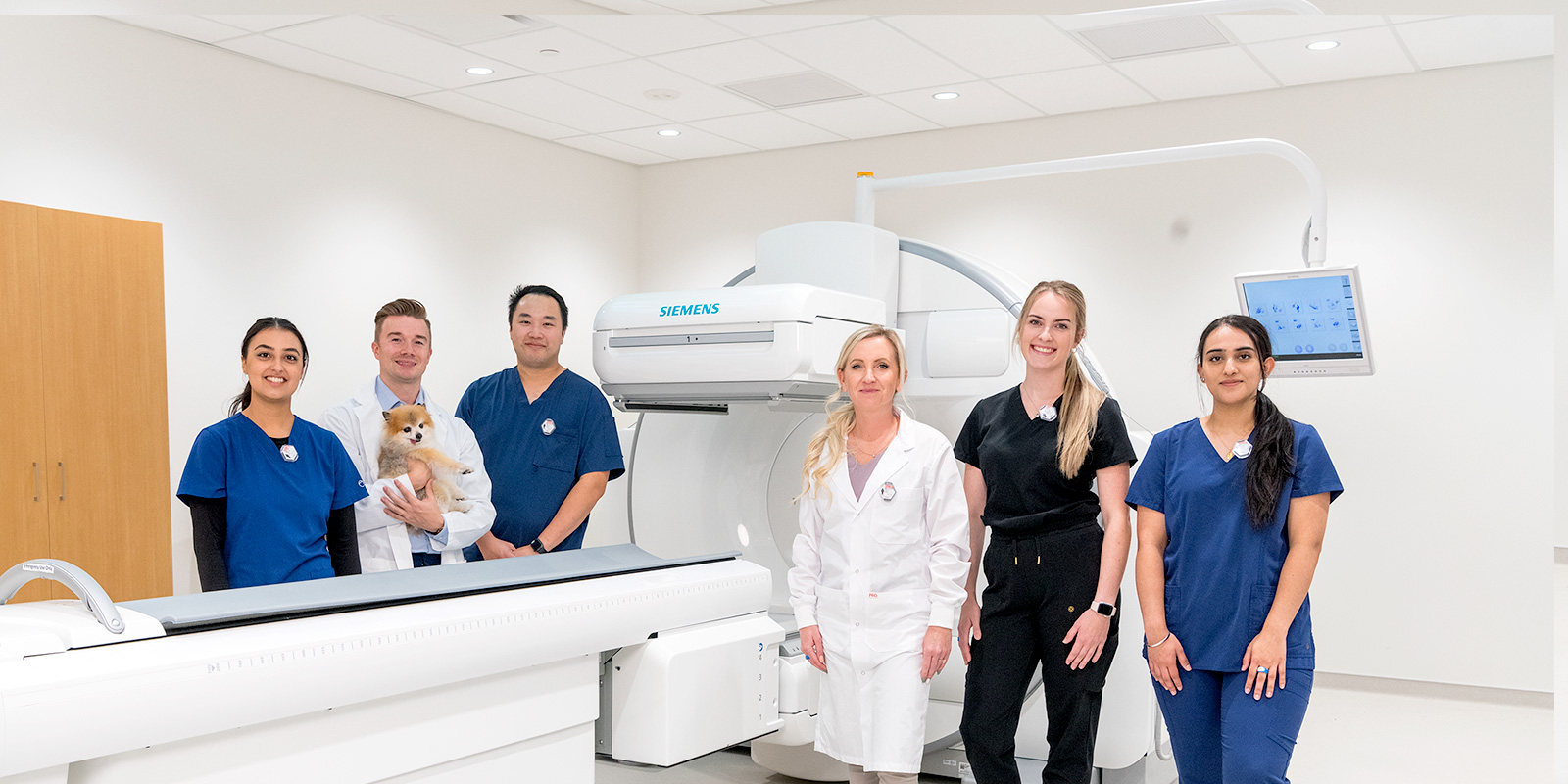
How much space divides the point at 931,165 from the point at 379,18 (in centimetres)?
240

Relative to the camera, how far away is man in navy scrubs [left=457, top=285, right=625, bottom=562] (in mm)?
2598

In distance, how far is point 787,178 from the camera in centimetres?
541

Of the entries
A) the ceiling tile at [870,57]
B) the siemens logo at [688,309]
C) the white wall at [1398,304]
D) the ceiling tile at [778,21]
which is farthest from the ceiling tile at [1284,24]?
the siemens logo at [688,309]

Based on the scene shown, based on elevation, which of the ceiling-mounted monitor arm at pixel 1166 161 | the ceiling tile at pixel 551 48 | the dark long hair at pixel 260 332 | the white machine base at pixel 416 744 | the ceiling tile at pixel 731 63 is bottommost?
the white machine base at pixel 416 744

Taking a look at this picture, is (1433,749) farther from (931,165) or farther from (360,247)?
(360,247)

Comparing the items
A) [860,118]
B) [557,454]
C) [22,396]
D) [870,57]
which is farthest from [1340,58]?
[22,396]

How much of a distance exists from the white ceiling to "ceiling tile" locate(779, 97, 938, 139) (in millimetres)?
14

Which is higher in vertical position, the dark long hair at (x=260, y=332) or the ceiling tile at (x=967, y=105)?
the ceiling tile at (x=967, y=105)

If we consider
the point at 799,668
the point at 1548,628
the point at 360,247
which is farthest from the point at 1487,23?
the point at 360,247

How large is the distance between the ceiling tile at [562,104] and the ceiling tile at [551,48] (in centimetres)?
20

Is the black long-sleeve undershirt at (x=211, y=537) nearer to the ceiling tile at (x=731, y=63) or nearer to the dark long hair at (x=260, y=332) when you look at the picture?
the dark long hair at (x=260, y=332)

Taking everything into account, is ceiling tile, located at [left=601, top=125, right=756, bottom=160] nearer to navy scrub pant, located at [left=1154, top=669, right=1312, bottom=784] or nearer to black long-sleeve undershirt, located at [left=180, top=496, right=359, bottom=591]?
black long-sleeve undershirt, located at [left=180, top=496, right=359, bottom=591]

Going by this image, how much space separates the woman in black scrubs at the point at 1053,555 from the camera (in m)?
2.05

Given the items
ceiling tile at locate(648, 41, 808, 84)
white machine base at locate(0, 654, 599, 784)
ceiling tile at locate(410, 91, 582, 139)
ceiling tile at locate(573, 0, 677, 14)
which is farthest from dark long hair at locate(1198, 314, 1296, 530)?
ceiling tile at locate(410, 91, 582, 139)
